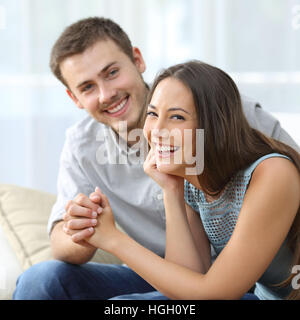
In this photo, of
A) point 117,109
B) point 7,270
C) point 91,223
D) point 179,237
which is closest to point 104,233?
point 91,223

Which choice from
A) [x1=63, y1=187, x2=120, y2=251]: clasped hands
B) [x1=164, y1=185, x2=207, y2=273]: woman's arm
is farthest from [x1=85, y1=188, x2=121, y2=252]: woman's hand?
[x1=164, y1=185, x2=207, y2=273]: woman's arm

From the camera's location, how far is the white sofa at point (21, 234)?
4.91 ft

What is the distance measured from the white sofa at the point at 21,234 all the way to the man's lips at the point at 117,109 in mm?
501

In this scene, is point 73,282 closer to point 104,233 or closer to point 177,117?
point 104,233

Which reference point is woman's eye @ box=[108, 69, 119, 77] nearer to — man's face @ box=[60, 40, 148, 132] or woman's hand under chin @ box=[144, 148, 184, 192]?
man's face @ box=[60, 40, 148, 132]

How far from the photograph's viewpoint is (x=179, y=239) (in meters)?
1.08

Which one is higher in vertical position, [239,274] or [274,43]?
[274,43]

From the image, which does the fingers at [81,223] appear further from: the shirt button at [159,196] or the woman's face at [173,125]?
the shirt button at [159,196]

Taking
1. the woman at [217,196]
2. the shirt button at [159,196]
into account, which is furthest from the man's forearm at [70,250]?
the shirt button at [159,196]

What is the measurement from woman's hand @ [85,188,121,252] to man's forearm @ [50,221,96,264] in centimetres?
10

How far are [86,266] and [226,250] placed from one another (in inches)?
19.4

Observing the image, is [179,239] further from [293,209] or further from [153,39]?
[153,39]

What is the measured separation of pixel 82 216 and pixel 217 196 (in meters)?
0.30
